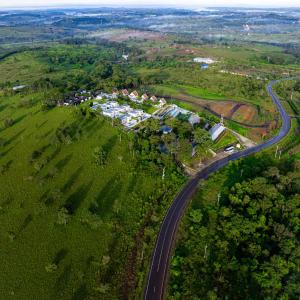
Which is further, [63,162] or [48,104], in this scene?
[48,104]

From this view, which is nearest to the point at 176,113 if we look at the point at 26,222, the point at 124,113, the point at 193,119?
the point at 193,119

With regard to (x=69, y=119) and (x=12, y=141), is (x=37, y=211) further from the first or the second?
(x=69, y=119)

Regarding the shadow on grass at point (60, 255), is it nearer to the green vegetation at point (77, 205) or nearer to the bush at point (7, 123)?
the green vegetation at point (77, 205)

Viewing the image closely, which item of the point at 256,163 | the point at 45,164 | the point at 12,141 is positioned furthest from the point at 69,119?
the point at 256,163

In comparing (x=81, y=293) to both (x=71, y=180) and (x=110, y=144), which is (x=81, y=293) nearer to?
(x=71, y=180)

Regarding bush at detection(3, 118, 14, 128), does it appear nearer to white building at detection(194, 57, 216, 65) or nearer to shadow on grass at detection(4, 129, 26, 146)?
shadow on grass at detection(4, 129, 26, 146)

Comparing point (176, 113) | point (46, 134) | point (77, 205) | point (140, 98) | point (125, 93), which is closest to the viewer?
point (77, 205)

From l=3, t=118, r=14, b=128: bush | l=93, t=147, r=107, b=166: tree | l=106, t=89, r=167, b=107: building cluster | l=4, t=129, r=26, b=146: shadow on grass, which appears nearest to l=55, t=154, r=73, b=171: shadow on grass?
l=93, t=147, r=107, b=166: tree
